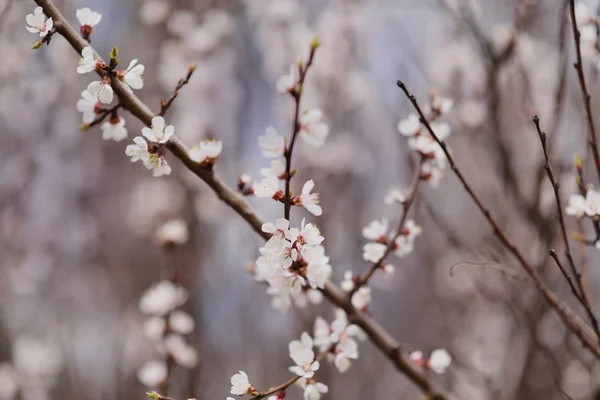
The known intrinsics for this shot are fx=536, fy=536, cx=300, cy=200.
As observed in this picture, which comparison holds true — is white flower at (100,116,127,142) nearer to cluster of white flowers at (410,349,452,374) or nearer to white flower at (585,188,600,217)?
cluster of white flowers at (410,349,452,374)

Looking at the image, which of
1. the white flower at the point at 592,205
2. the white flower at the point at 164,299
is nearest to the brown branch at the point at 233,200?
the white flower at the point at 592,205

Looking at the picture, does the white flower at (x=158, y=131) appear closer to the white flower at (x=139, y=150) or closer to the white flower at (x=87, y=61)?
the white flower at (x=139, y=150)

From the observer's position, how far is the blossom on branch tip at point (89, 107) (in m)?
1.33

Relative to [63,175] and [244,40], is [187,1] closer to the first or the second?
[244,40]

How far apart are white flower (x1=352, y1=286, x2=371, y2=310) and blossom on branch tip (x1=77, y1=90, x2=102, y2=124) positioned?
2.78 ft

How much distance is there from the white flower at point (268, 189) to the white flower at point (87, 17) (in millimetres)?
588

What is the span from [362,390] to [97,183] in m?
3.46

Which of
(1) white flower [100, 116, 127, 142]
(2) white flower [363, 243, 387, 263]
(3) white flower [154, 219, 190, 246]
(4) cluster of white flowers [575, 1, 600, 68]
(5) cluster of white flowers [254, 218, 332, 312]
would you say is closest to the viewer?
(5) cluster of white flowers [254, 218, 332, 312]

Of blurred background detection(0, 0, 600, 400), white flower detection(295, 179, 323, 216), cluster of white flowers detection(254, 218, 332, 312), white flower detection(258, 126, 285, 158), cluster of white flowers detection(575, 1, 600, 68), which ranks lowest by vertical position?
cluster of white flowers detection(254, 218, 332, 312)

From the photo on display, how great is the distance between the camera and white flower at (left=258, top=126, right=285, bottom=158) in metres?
1.33

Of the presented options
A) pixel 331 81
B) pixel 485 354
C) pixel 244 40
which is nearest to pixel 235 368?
pixel 485 354

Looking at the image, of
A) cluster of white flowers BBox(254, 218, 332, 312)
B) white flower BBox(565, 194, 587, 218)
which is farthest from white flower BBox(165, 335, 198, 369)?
white flower BBox(565, 194, 587, 218)

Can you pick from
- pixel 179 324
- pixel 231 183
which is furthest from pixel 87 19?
pixel 231 183

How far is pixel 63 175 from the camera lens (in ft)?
17.0
